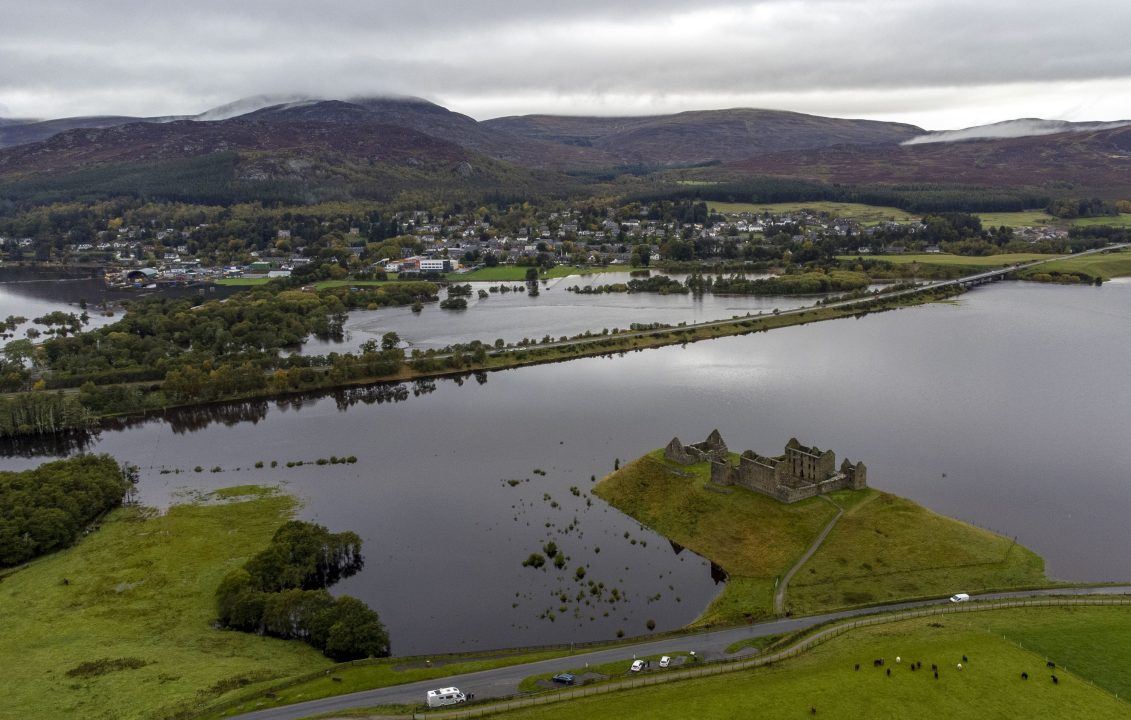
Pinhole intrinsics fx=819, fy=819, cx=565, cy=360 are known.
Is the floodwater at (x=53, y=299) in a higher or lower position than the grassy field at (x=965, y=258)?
higher

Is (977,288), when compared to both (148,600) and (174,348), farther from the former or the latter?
(148,600)

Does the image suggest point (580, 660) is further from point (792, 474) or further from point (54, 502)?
point (54, 502)

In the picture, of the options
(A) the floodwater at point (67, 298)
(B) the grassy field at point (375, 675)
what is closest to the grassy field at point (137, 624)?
(B) the grassy field at point (375, 675)

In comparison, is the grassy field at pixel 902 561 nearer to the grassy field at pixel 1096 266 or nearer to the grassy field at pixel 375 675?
the grassy field at pixel 375 675

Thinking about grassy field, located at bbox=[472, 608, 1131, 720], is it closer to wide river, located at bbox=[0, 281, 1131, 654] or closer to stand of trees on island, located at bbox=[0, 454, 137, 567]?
wide river, located at bbox=[0, 281, 1131, 654]

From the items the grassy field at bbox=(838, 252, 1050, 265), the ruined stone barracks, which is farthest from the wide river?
the grassy field at bbox=(838, 252, 1050, 265)

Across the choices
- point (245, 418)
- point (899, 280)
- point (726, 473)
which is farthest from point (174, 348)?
point (899, 280)

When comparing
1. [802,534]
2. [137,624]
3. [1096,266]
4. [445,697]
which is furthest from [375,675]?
[1096,266]
